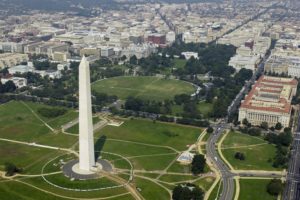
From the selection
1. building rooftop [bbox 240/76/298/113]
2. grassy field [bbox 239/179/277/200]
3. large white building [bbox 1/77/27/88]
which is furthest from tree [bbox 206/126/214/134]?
large white building [bbox 1/77/27/88]

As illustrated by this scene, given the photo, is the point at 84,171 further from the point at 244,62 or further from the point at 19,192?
the point at 244,62

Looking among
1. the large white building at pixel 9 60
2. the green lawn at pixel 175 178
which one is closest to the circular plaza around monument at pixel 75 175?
the green lawn at pixel 175 178

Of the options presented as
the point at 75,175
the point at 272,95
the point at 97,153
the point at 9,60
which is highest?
the point at 9,60

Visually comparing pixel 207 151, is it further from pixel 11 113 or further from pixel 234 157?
pixel 11 113

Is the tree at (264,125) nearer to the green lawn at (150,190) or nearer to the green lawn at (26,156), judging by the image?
the green lawn at (150,190)

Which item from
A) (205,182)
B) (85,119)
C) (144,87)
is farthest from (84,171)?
(144,87)

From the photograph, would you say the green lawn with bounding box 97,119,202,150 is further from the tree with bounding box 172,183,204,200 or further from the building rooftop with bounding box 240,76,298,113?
the tree with bounding box 172,183,204,200
